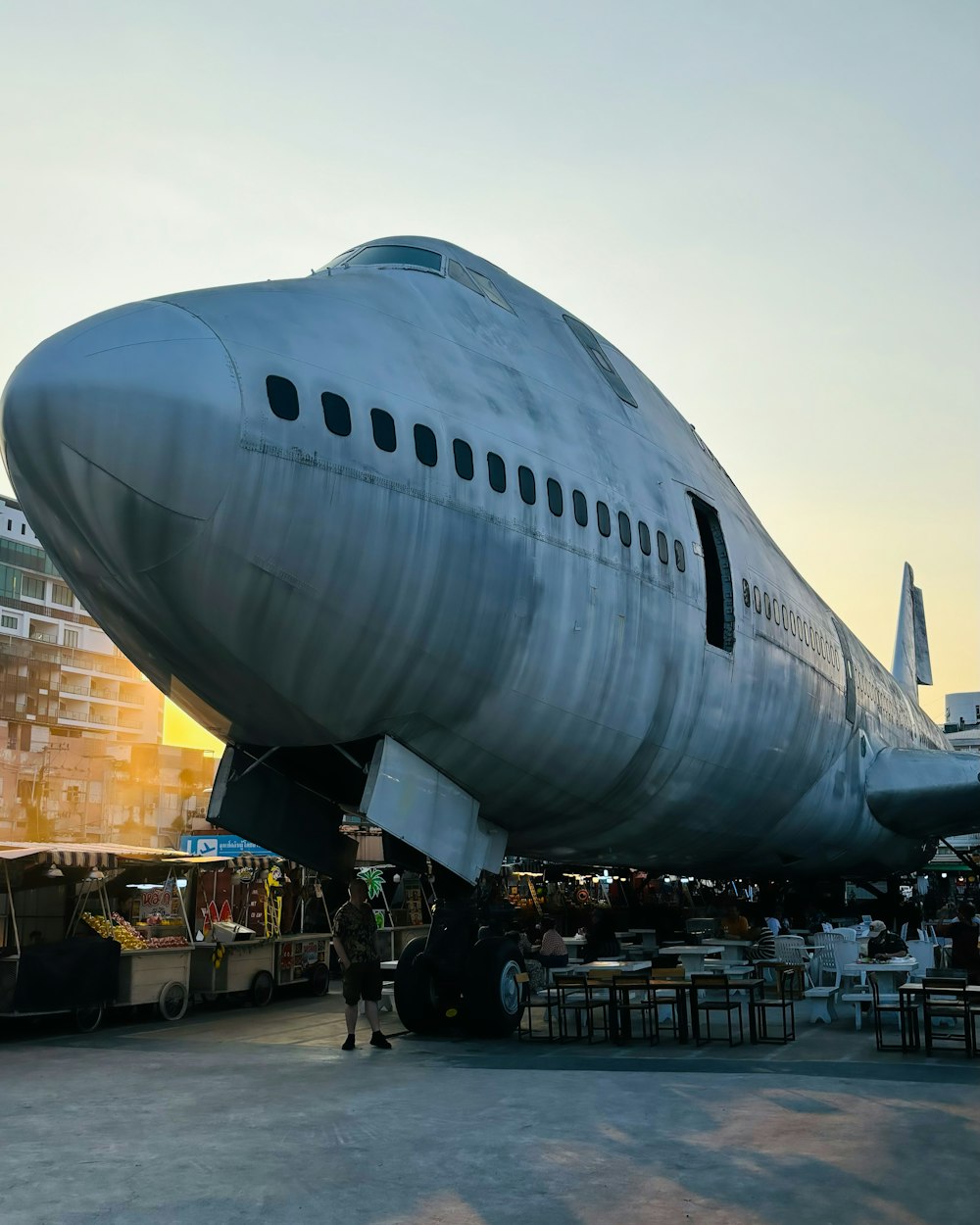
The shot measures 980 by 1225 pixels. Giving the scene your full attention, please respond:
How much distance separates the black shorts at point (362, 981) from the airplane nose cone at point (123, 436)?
5664 mm

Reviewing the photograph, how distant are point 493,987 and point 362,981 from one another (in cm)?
139

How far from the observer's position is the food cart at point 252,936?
17.5 meters

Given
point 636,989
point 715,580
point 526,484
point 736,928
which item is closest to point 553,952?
point 636,989

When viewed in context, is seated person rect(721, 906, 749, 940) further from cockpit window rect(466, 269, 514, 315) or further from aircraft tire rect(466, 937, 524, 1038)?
cockpit window rect(466, 269, 514, 315)

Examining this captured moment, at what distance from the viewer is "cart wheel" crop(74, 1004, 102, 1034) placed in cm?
1508

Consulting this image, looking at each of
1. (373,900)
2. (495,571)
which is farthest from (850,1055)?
(373,900)

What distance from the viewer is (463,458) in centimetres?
1038

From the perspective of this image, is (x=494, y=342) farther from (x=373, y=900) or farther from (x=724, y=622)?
(x=373, y=900)

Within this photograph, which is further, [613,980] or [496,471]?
[613,980]

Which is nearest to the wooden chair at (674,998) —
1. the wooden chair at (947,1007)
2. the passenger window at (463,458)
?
the wooden chair at (947,1007)

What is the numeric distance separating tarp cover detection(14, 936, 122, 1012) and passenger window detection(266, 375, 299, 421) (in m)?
8.49

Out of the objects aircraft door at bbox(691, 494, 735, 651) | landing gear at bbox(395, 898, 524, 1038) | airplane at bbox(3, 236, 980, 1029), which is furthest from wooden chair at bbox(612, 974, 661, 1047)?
aircraft door at bbox(691, 494, 735, 651)

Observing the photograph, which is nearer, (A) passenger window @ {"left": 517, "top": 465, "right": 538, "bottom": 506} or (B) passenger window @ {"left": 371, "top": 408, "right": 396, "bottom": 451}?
(B) passenger window @ {"left": 371, "top": 408, "right": 396, "bottom": 451}

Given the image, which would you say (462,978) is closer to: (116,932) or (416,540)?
(416,540)
